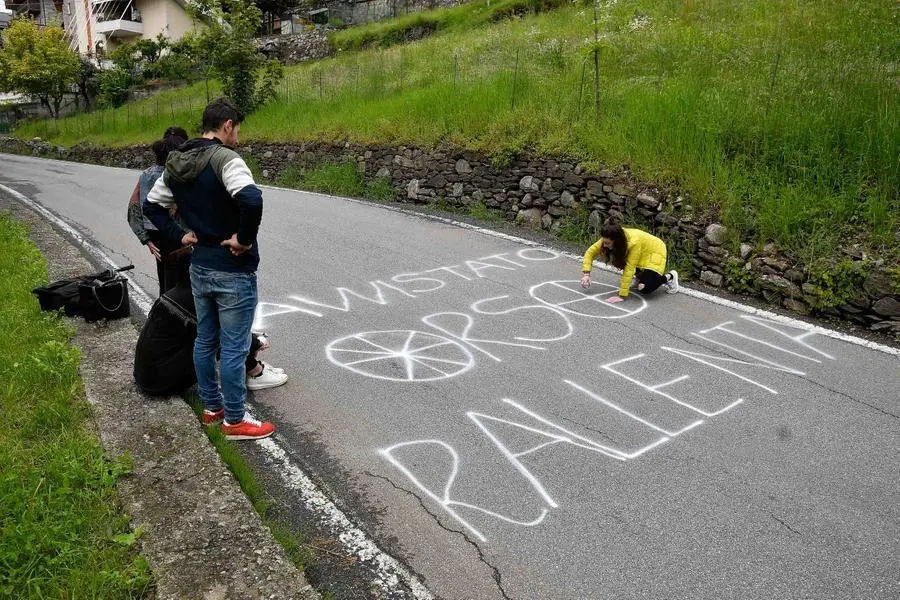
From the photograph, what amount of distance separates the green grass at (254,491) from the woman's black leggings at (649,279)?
4034 millimetres

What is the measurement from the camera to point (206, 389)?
3914mm

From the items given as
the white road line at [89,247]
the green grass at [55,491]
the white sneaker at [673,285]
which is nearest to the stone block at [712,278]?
the white sneaker at [673,285]

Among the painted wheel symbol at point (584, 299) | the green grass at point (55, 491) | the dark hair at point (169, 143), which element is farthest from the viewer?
the painted wheel symbol at point (584, 299)

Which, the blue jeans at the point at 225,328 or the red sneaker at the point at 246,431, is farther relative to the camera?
the red sneaker at the point at 246,431

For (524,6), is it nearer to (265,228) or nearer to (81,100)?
(265,228)

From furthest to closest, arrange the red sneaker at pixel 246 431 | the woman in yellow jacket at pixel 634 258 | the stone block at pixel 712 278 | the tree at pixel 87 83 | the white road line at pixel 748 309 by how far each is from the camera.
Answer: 1. the tree at pixel 87 83
2. the stone block at pixel 712 278
3. the woman in yellow jacket at pixel 634 258
4. the white road line at pixel 748 309
5. the red sneaker at pixel 246 431

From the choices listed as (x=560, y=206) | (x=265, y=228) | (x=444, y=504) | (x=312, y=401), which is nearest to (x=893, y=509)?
(x=444, y=504)

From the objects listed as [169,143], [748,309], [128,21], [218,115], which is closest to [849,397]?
[748,309]

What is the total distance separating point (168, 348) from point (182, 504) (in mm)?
1346

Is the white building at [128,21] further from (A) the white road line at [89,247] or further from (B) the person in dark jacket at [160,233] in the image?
(B) the person in dark jacket at [160,233]

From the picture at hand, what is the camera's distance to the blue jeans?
143 inches

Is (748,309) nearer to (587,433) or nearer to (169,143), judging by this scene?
(587,433)

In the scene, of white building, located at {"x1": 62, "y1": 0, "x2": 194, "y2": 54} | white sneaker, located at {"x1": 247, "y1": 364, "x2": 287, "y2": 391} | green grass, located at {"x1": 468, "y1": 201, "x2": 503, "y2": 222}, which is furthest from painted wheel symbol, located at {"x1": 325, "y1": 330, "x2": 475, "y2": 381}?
white building, located at {"x1": 62, "y1": 0, "x2": 194, "y2": 54}

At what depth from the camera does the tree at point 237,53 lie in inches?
720
